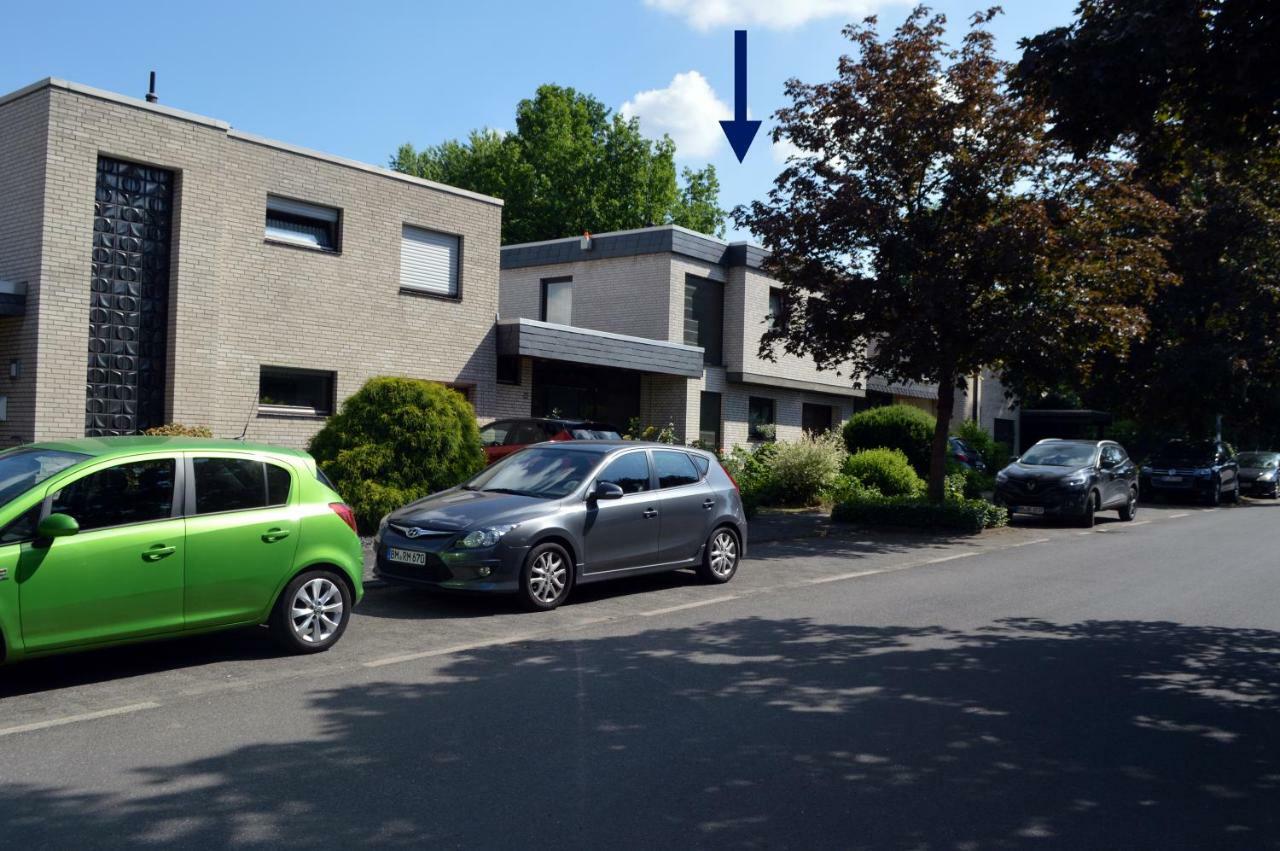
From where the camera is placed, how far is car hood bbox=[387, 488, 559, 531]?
30.7ft

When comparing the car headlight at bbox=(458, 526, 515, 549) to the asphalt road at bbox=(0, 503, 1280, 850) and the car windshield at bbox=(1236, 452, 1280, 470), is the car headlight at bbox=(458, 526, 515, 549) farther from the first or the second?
the car windshield at bbox=(1236, 452, 1280, 470)

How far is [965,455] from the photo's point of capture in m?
28.7

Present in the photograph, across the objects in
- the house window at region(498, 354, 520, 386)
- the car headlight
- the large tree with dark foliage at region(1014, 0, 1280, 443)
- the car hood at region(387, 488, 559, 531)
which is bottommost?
the car headlight

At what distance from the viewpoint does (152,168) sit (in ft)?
49.6

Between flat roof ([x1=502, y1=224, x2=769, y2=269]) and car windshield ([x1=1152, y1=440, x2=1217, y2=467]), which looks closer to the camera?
flat roof ([x1=502, y1=224, x2=769, y2=269])

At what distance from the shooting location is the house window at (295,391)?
16734 mm

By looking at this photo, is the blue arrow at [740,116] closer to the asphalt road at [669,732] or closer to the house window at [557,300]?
the asphalt road at [669,732]

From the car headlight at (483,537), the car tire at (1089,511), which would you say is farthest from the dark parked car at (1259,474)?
the car headlight at (483,537)

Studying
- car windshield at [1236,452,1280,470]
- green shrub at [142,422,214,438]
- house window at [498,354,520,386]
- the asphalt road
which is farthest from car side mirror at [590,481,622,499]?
car windshield at [1236,452,1280,470]

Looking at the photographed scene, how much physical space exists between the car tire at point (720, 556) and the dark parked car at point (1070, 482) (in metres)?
10.0

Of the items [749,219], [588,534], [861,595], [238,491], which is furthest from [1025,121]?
[238,491]

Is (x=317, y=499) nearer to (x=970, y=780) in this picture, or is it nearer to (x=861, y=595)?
(x=970, y=780)

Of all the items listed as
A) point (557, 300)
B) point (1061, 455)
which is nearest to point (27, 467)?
point (1061, 455)

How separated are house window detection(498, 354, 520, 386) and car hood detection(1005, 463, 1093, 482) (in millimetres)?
9558
